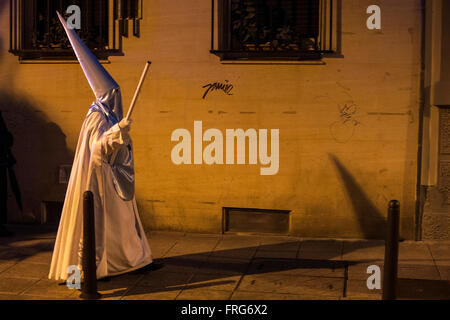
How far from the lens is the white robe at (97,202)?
5797 mm

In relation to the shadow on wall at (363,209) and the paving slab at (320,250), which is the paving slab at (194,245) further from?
the shadow on wall at (363,209)

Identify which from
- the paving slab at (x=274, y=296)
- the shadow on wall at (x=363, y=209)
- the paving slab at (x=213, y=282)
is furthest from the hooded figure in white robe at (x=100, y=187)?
the shadow on wall at (x=363, y=209)

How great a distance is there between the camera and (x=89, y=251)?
5.32 m

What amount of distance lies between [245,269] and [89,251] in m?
1.87

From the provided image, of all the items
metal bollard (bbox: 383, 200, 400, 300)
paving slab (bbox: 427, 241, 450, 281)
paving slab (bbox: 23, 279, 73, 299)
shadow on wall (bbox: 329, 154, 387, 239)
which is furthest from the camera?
shadow on wall (bbox: 329, 154, 387, 239)

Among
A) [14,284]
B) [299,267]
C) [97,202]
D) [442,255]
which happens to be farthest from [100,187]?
[442,255]

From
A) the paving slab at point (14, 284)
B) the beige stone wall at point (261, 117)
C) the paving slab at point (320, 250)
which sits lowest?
the paving slab at point (14, 284)

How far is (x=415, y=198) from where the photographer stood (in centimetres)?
766

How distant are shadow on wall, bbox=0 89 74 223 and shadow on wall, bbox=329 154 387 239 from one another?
3.75 metres

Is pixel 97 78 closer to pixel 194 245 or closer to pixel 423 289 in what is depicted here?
pixel 194 245

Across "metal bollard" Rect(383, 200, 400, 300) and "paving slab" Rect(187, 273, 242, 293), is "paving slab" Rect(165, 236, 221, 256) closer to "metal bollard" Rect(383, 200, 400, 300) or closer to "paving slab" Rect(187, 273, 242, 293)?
"paving slab" Rect(187, 273, 242, 293)

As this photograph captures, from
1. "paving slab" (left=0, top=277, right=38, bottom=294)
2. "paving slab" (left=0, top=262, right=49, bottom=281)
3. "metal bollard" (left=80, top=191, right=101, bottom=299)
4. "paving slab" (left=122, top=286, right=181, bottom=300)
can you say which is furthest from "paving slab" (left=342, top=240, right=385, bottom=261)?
"paving slab" (left=0, top=277, right=38, bottom=294)

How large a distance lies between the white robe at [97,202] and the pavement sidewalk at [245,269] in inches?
10.7

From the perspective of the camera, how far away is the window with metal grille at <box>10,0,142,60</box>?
8.17 meters
